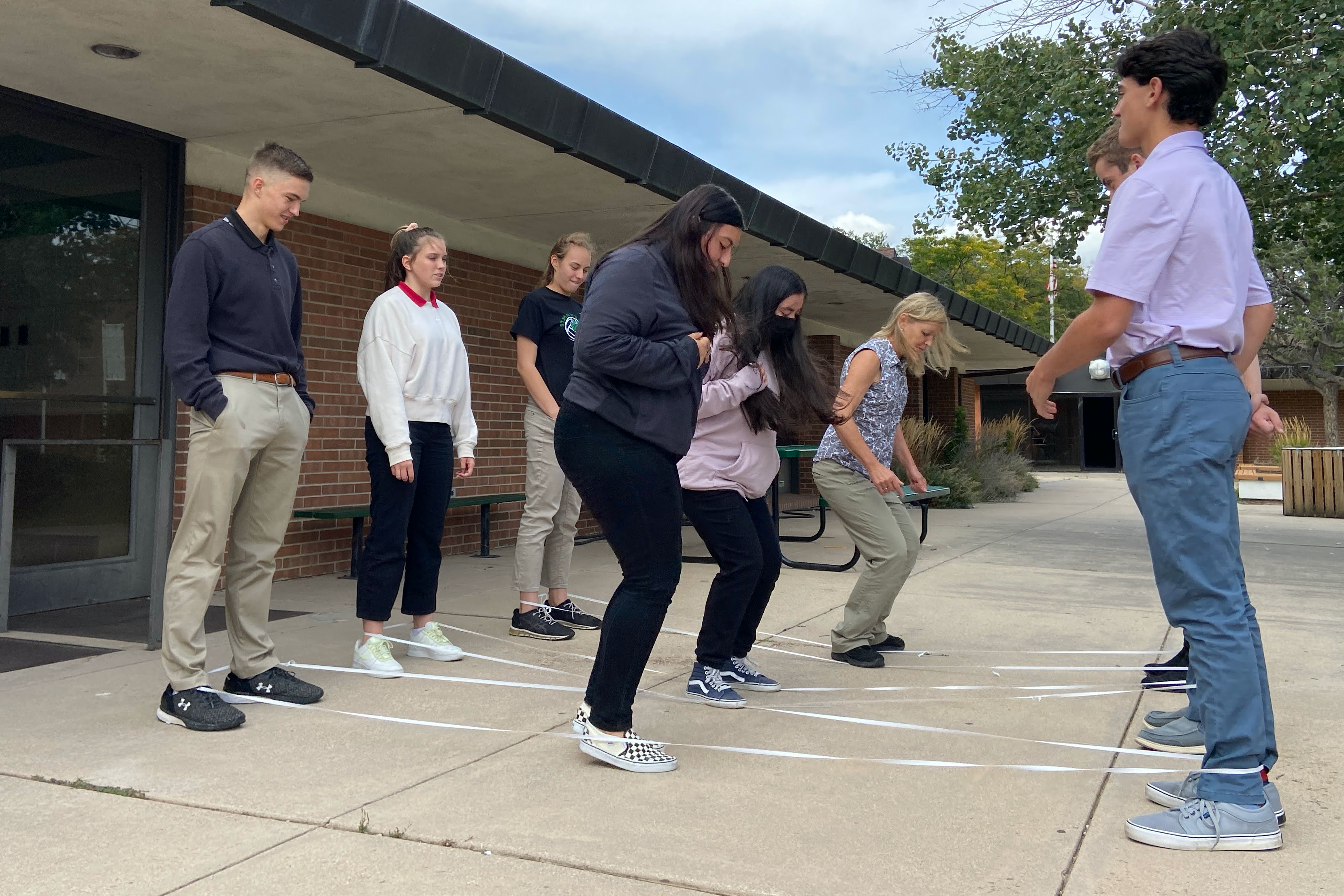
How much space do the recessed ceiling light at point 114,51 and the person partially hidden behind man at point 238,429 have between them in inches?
58.7

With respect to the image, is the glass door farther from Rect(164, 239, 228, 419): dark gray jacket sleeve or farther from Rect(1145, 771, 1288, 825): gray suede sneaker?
Rect(1145, 771, 1288, 825): gray suede sneaker

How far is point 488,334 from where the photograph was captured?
908cm

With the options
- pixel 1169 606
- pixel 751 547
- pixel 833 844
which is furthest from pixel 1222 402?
pixel 751 547

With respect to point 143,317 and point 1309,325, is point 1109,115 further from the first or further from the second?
point 1309,325

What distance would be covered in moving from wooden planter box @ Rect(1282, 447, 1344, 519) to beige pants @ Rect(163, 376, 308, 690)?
14.4 meters

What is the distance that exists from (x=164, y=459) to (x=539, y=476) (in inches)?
66.9

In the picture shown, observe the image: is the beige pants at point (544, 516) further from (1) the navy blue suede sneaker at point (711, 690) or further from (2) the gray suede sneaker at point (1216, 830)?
(2) the gray suede sneaker at point (1216, 830)

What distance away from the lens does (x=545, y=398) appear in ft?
17.3

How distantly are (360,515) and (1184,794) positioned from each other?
5.36 metres

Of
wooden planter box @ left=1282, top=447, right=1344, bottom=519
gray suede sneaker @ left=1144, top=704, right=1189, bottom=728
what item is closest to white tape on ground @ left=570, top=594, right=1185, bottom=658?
gray suede sneaker @ left=1144, top=704, right=1189, bottom=728

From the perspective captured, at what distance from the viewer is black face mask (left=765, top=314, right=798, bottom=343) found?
4230 millimetres

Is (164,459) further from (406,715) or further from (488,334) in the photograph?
(488,334)

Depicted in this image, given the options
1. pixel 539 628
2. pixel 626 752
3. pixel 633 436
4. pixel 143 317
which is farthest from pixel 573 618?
pixel 143 317

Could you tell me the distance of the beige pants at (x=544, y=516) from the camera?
5371mm
